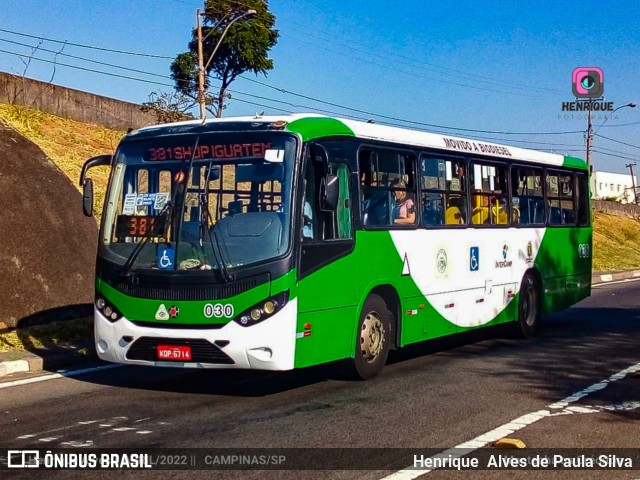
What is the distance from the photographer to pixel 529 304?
1497 cm

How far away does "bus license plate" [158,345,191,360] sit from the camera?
903cm

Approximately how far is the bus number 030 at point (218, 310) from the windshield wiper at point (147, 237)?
100cm

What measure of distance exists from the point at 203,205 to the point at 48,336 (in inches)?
193

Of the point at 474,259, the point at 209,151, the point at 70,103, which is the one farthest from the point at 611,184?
the point at 209,151

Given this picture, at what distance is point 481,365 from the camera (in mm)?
11508

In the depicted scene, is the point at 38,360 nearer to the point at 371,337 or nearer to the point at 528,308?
the point at 371,337

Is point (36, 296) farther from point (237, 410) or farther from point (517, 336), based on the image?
A: point (517, 336)

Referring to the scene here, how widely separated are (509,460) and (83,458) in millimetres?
3047

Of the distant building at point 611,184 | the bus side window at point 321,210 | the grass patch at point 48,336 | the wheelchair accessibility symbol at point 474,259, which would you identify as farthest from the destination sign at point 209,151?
the distant building at point 611,184

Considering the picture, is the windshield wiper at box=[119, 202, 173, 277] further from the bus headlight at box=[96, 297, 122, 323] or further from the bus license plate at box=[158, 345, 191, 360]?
the bus license plate at box=[158, 345, 191, 360]

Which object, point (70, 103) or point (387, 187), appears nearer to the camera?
point (387, 187)

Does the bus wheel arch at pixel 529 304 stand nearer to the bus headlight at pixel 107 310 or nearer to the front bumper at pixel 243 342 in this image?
the front bumper at pixel 243 342

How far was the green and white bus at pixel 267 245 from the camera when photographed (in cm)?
893

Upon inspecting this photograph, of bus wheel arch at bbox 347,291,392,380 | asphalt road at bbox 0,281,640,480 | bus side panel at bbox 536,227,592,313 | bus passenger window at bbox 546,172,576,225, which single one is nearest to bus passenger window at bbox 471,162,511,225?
bus side panel at bbox 536,227,592,313
